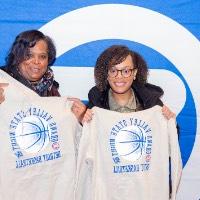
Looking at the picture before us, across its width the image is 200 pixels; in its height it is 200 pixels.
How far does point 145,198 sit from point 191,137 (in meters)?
0.41

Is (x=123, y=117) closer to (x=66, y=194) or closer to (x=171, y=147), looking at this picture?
(x=171, y=147)

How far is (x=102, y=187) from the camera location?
3.78 feet

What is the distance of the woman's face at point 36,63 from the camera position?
117 centimetres

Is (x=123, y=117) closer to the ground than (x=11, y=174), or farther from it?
farther from it

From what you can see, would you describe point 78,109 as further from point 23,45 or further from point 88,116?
point 23,45

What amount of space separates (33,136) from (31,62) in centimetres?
22

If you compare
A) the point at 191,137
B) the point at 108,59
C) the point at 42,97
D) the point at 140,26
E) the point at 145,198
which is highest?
the point at 140,26

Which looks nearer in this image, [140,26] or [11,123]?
[11,123]

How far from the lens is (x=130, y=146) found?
1.15 metres

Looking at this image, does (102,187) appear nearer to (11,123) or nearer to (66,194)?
(66,194)

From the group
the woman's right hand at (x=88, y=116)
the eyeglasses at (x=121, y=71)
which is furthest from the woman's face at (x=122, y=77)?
the woman's right hand at (x=88, y=116)

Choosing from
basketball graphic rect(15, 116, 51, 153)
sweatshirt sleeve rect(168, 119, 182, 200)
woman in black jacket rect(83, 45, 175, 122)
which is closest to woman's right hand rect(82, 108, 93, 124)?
woman in black jacket rect(83, 45, 175, 122)

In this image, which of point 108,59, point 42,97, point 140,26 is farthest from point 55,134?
point 140,26

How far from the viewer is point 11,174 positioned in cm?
112
